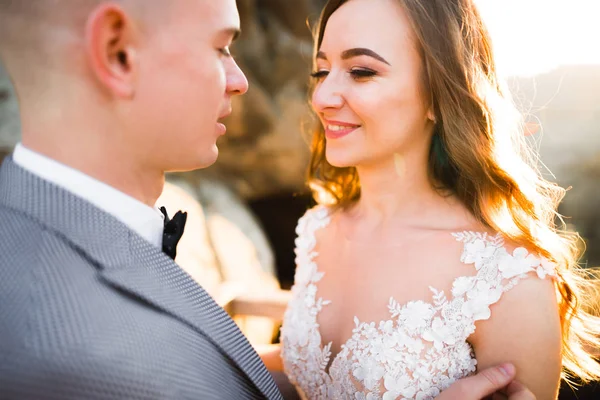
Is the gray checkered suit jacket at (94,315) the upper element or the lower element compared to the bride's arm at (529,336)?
upper

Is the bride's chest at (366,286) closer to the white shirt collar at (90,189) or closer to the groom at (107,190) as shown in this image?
the groom at (107,190)

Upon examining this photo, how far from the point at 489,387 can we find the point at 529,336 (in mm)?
209

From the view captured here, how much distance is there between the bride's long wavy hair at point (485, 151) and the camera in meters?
1.55

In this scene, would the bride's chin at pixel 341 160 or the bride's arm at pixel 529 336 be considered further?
the bride's chin at pixel 341 160

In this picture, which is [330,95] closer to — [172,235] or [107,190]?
[172,235]

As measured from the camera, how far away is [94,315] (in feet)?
2.57

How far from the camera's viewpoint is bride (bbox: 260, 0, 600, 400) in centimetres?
144

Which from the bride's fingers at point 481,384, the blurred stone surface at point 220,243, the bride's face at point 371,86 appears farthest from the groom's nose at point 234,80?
the blurred stone surface at point 220,243

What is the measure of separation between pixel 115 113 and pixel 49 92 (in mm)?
117

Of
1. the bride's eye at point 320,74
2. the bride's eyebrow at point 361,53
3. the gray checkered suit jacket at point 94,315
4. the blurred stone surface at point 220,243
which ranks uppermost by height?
the bride's eyebrow at point 361,53

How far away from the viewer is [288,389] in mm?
1836

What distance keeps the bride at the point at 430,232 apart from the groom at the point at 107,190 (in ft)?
2.17

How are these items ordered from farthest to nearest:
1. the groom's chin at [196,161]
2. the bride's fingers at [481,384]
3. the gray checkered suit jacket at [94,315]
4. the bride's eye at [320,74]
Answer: the bride's eye at [320,74], the bride's fingers at [481,384], the groom's chin at [196,161], the gray checkered suit jacket at [94,315]

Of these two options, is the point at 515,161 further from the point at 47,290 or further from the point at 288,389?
the point at 47,290
